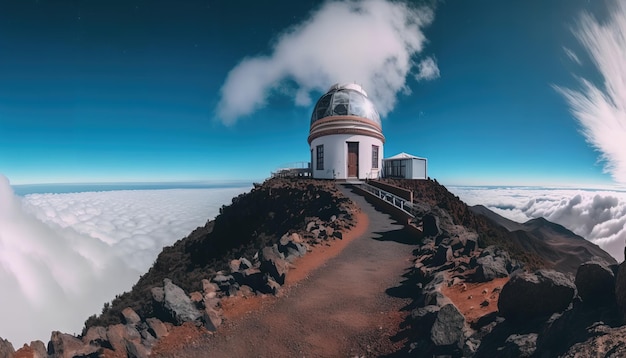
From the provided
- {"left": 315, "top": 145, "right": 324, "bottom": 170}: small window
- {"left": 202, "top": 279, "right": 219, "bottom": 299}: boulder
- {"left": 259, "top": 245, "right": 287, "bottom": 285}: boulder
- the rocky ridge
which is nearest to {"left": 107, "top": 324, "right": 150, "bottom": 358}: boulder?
the rocky ridge

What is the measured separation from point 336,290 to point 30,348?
17.3 feet

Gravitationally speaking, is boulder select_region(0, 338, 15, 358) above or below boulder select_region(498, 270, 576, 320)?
below

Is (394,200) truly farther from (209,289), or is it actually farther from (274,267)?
(209,289)

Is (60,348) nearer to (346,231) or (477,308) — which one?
(477,308)

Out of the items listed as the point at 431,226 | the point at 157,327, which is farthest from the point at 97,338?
the point at 431,226

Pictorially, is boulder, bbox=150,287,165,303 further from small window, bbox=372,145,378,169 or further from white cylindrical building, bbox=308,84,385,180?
small window, bbox=372,145,378,169

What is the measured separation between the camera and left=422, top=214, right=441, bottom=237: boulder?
9.39m

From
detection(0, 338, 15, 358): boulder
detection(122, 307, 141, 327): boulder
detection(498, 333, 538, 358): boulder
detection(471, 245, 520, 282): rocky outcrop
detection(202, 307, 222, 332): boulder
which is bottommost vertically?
detection(202, 307, 222, 332): boulder

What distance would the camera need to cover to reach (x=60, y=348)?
4.16 metres

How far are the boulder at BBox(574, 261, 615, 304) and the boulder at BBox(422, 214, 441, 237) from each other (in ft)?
22.5

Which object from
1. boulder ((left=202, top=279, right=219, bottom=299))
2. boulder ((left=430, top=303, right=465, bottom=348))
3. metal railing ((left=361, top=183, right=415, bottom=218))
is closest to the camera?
boulder ((left=430, top=303, right=465, bottom=348))

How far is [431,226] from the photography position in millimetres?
9531

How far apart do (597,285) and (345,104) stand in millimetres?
23405

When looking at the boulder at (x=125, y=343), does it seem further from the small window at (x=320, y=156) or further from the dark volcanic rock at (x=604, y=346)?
the small window at (x=320, y=156)
